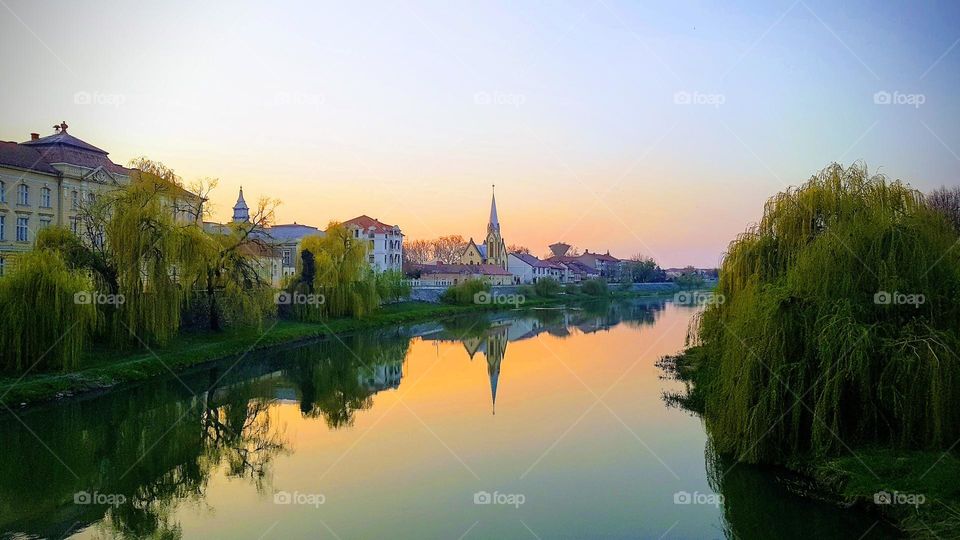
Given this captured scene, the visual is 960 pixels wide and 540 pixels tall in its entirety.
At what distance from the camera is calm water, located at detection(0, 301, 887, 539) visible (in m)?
9.70

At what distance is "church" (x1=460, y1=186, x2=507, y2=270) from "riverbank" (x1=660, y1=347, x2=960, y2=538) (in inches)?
3395

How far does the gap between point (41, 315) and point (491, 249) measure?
80598 millimetres

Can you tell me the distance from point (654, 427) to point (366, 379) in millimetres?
10344

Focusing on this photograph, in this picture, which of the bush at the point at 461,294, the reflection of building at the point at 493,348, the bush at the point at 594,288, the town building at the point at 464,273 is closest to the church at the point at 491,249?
the town building at the point at 464,273

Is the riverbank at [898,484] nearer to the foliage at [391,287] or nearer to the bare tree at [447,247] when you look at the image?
the foliage at [391,287]

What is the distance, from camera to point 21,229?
31.5 meters

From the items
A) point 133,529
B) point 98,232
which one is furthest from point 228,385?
point 133,529

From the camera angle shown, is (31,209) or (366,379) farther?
(31,209)

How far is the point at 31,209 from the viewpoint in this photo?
3194 cm

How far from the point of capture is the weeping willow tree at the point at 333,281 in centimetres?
3528

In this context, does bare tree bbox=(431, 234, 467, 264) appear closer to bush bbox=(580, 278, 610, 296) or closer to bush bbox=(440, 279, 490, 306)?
bush bbox=(580, 278, 610, 296)

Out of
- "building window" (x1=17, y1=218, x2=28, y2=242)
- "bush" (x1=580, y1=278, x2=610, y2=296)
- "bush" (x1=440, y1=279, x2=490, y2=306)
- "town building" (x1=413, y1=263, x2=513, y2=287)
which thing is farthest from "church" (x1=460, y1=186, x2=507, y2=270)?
"building window" (x1=17, y1=218, x2=28, y2=242)

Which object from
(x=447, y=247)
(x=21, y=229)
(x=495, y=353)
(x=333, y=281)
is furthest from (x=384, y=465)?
(x=447, y=247)

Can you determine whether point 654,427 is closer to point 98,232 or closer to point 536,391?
point 536,391
